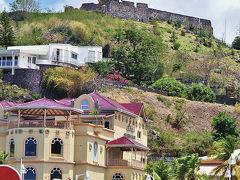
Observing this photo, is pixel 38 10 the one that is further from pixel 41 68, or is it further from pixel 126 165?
pixel 126 165

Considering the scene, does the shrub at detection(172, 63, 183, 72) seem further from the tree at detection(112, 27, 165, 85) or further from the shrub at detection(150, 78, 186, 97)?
the shrub at detection(150, 78, 186, 97)

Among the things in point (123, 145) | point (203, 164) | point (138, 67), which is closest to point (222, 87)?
point (138, 67)

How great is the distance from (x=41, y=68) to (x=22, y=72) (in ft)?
14.9

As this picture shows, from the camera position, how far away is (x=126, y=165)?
54.3m

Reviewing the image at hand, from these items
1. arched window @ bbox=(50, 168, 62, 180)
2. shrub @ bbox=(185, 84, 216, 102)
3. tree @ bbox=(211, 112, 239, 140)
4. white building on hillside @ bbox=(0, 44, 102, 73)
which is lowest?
arched window @ bbox=(50, 168, 62, 180)

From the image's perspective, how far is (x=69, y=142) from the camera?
50.8 m

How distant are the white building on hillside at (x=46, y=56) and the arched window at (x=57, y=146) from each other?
35.8m

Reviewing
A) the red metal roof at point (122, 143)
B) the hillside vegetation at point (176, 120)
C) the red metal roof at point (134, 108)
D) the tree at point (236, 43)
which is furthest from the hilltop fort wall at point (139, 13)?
the red metal roof at point (122, 143)

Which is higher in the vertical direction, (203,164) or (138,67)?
(138,67)

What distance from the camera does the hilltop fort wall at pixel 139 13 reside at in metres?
132

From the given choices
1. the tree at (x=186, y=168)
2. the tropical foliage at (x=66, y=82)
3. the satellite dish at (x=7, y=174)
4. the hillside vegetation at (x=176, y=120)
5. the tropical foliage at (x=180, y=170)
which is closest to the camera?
the satellite dish at (x=7, y=174)

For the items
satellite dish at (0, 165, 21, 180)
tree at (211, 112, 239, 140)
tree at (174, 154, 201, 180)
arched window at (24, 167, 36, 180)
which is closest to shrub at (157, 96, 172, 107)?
tree at (211, 112, 239, 140)

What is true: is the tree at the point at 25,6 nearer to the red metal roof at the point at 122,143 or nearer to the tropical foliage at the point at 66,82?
the tropical foliage at the point at 66,82

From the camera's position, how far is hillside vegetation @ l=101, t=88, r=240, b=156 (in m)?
75.2
